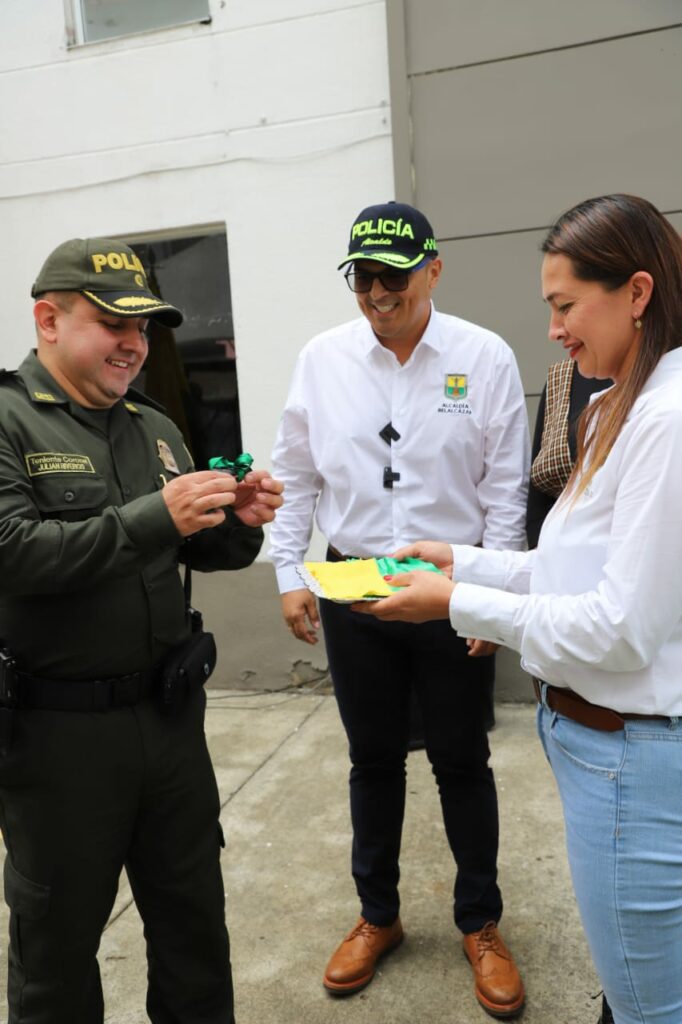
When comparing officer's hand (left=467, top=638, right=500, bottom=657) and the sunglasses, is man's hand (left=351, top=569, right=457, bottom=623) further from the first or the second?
the sunglasses

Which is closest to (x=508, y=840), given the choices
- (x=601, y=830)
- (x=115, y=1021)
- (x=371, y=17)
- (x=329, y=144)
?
(x=115, y=1021)

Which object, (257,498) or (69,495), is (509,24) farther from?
(69,495)

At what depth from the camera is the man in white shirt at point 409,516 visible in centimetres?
246

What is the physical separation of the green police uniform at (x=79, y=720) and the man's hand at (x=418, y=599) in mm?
476

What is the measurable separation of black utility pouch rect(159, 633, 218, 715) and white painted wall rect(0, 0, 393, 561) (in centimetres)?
292

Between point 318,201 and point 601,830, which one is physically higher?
point 318,201

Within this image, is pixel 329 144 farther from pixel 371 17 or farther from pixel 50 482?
pixel 50 482

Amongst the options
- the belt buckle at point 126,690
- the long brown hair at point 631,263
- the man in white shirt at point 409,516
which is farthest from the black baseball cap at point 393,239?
the belt buckle at point 126,690

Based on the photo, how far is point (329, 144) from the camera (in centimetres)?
446

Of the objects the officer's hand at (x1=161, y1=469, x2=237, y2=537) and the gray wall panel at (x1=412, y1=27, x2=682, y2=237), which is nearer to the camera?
the officer's hand at (x1=161, y1=469, x2=237, y2=537)

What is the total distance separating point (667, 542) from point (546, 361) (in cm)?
305

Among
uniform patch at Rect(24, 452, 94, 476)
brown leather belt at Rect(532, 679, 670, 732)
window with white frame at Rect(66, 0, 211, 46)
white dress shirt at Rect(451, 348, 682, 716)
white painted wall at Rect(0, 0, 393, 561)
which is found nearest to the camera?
white dress shirt at Rect(451, 348, 682, 716)

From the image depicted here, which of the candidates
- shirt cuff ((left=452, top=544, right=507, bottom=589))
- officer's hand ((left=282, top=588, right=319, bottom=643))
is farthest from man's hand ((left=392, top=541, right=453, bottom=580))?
officer's hand ((left=282, top=588, right=319, bottom=643))

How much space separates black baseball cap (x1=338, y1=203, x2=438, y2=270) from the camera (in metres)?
2.36
